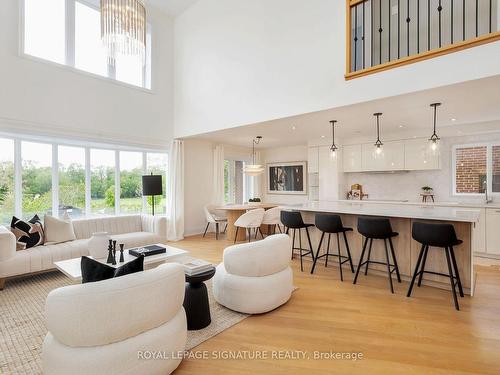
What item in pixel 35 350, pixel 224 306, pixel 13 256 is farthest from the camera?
pixel 13 256

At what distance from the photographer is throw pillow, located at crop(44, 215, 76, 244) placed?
13.7 feet

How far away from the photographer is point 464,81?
3.03 m

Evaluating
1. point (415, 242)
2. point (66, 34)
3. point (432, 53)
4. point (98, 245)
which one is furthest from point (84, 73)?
point (415, 242)

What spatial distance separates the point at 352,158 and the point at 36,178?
21.5 ft

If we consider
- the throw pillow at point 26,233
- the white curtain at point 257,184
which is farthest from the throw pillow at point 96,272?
the white curtain at point 257,184

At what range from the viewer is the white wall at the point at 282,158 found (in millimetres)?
8164

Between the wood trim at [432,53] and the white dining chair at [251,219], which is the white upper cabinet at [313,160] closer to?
the white dining chair at [251,219]

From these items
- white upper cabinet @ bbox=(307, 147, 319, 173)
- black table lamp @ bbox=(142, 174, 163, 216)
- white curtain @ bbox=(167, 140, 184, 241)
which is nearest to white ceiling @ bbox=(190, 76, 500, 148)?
white upper cabinet @ bbox=(307, 147, 319, 173)

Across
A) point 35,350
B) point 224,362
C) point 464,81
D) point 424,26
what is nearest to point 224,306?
point 224,362

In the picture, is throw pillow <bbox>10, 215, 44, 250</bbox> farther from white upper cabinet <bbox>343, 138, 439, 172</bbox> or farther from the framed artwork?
the framed artwork

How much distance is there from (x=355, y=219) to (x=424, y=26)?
3.67 meters

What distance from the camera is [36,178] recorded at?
192 inches

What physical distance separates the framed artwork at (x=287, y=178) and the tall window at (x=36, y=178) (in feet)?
19.0

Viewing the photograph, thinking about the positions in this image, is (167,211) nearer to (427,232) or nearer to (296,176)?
(296,176)
